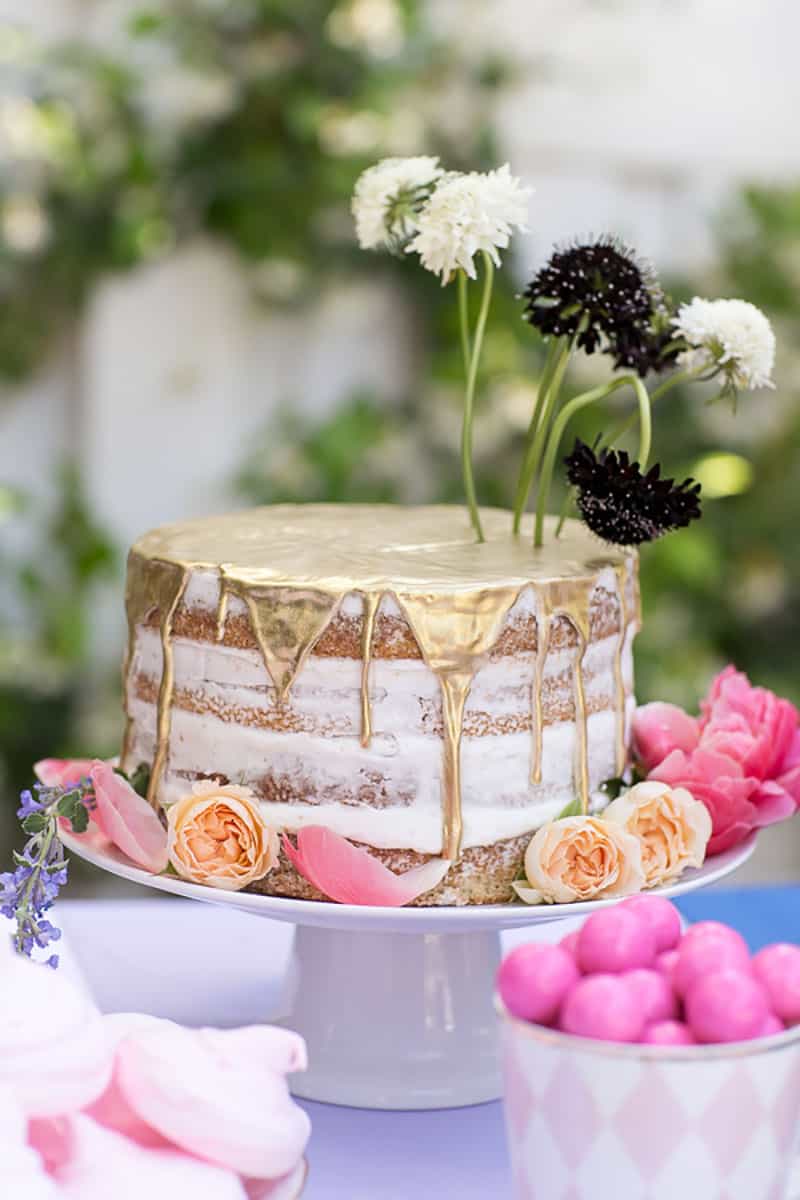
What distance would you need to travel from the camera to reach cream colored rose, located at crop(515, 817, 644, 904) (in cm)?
94

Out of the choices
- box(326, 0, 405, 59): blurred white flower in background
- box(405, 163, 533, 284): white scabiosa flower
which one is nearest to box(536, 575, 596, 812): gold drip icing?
box(405, 163, 533, 284): white scabiosa flower

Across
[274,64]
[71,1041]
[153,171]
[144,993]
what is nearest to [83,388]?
[153,171]

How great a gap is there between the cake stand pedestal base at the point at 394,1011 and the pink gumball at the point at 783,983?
1.32 feet

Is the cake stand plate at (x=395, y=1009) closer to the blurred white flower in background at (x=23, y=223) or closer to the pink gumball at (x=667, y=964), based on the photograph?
the pink gumball at (x=667, y=964)

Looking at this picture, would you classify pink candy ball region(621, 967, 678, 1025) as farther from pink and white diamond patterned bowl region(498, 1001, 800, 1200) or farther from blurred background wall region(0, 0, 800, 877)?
blurred background wall region(0, 0, 800, 877)

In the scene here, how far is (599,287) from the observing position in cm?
101

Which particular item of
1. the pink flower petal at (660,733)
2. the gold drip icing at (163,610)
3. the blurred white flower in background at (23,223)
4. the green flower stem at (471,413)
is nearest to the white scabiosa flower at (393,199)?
the green flower stem at (471,413)

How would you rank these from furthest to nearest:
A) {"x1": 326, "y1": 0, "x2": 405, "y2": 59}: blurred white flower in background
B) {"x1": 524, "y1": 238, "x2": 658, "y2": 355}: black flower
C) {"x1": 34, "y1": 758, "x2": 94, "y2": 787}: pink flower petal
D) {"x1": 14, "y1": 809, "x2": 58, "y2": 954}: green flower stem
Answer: {"x1": 326, "y1": 0, "x2": 405, "y2": 59}: blurred white flower in background
{"x1": 34, "y1": 758, "x2": 94, "y2": 787}: pink flower petal
{"x1": 524, "y1": 238, "x2": 658, "y2": 355}: black flower
{"x1": 14, "y1": 809, "x2": 58, "y2": 954}: green flower stem

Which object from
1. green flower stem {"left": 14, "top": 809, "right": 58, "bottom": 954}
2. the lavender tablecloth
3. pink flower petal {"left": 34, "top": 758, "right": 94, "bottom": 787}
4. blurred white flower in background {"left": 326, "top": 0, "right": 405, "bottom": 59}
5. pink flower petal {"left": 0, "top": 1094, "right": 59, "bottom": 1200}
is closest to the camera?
pink flower petal {"left": 0, "top": 1094, "right": 59, "bottom": 1200}

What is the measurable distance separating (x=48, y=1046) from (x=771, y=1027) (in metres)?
0.31

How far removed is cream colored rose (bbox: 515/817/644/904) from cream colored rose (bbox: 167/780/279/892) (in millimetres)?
173

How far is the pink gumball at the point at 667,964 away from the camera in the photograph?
674mm

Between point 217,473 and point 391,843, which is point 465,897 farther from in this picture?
point 217,473

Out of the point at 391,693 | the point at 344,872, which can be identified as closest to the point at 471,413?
the point at 391,693
